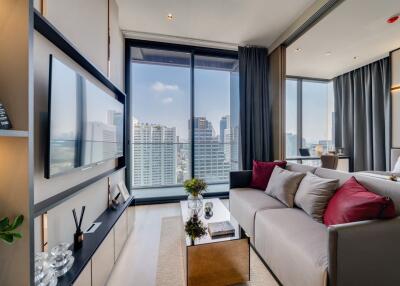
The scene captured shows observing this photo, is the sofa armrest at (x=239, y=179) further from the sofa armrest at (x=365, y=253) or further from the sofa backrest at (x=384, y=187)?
the sofa armrest at (x=365, y=253)

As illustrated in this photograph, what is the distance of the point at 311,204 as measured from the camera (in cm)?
166

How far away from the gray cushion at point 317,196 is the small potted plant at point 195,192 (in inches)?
39.5

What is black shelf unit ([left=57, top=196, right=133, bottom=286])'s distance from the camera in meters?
1.01

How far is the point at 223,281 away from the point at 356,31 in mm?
3847

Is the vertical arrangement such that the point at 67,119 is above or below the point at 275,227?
above

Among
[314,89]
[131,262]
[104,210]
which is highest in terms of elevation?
[314,89]

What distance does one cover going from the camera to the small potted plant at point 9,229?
64cm

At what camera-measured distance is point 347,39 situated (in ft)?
10.1

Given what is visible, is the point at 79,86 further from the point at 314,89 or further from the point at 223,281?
the point at 314,89

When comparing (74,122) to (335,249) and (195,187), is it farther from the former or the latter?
(335,249)

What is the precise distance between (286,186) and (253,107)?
6.16 feet

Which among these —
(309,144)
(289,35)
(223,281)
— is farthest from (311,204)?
(309,144)

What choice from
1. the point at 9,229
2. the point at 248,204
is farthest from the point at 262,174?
the point at 9,229

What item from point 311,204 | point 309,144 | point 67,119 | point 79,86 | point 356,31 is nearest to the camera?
point 67,119
